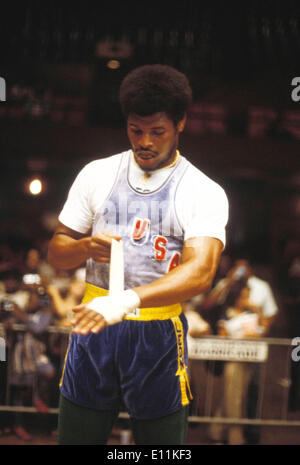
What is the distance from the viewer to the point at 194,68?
2955 mm

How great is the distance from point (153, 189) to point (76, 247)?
36 cm

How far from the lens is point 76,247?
1.96 m

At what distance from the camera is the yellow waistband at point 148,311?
1.95 meters

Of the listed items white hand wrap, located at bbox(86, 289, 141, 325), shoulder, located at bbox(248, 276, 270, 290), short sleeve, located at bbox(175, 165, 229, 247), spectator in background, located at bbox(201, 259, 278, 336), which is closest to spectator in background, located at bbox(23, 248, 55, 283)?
spectator in background, located at bbox(201, 259, 278, 336)

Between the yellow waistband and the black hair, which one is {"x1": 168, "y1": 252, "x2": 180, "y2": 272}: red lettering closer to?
the yellow waistband

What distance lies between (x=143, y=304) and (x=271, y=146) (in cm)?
214

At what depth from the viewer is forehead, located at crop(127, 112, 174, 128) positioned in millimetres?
1963

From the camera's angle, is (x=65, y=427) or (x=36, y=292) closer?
(x=65, y=427)

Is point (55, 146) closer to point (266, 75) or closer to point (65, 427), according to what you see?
point (266, 75)

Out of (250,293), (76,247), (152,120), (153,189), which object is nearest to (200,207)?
(153,189)

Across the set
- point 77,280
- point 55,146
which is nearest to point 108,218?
point 77,280

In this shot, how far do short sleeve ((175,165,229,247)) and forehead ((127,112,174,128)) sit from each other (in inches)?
8.3

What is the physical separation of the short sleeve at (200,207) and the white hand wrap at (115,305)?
37 centimetres

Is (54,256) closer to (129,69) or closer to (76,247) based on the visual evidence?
(76,247)
